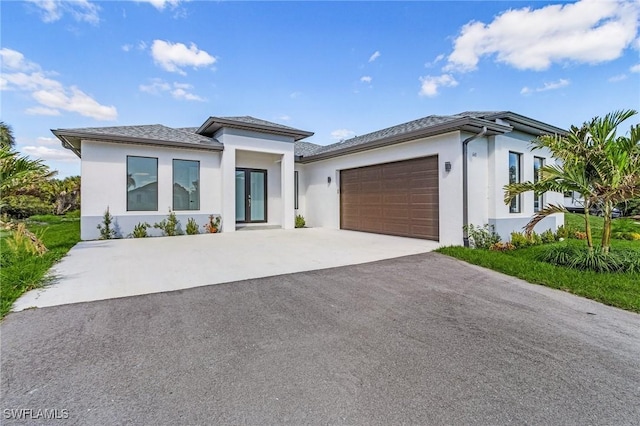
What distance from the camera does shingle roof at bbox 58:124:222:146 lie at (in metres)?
10.0

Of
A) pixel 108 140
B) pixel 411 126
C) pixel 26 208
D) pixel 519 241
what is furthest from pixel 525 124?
pixel 26 208

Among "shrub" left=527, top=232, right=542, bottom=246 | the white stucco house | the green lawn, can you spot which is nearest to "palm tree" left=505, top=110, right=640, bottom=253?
the green lawn

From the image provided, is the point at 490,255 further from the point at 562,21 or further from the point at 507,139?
the point at 562,21

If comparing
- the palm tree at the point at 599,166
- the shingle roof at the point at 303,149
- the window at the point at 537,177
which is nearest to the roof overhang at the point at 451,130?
the palm tree at the point at 599,166

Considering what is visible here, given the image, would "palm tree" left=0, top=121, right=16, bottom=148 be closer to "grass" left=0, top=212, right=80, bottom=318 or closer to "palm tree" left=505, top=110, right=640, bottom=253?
"grass" left=0, top=212, right=80, bottom=318

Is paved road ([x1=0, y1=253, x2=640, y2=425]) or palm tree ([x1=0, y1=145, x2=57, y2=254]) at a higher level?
palm tree ([x1=0, y1=145, x2=57, y2=254])

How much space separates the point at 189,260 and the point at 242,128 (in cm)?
701

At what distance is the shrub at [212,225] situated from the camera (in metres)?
11.9

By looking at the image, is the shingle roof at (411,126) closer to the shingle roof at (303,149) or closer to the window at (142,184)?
the shingle roof at (303,149)

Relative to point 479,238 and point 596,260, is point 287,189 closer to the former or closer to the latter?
point 479,238

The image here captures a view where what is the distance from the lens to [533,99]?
13.7m

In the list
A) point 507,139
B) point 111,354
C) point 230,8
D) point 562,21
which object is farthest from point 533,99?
point 111,354

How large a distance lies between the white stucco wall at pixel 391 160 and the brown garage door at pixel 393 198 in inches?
10.7

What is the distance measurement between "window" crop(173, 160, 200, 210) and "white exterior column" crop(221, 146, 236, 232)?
1.00m
